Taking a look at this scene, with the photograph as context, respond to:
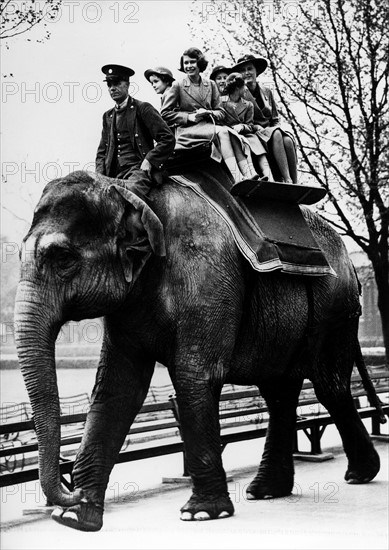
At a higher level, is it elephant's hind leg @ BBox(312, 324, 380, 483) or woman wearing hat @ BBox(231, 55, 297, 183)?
woman wearing hat @ BBox(231, 55, 297, 183)

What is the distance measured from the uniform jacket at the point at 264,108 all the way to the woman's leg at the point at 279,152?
11.1 inches

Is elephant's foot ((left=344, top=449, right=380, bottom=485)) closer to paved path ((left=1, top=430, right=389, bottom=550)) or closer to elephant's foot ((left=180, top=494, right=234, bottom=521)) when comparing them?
paved path ((left=1, top=430, right=389, bottom=550))

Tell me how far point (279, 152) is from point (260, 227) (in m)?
0.68

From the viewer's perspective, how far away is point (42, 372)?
16.8 ft

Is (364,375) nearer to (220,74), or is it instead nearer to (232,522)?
(232,522)

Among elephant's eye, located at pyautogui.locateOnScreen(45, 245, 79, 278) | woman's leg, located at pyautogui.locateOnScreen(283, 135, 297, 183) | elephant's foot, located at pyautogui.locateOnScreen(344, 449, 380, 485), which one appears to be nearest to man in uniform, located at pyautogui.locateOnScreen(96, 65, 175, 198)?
elephant's eye, located at pyautogui.locateOnScreen(45, 245, 79, 278)

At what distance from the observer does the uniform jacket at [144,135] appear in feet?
19.1

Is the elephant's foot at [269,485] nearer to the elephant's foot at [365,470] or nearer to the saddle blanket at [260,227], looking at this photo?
the elephant's foot at [365,470]

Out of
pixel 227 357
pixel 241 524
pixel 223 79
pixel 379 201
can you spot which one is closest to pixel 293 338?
pixel 227 357

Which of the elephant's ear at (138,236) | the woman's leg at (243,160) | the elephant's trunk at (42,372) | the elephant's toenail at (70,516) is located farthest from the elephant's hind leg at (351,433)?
the elephant's trunk at (42,372)

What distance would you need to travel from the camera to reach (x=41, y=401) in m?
5.10

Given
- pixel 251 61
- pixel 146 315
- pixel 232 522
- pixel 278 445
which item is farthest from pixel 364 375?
pixel 146 315

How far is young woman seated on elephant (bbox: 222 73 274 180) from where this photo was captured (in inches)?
253

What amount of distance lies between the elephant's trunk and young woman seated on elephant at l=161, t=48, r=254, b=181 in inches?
58.4
